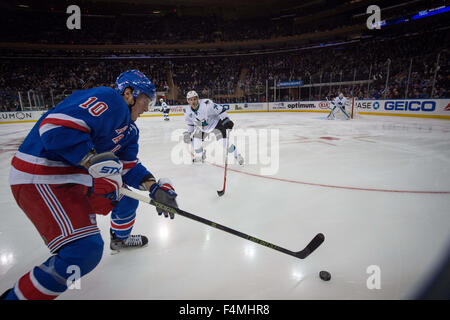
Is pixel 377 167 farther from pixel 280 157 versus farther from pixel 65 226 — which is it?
pixel 65 226

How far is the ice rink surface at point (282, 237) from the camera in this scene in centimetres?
147

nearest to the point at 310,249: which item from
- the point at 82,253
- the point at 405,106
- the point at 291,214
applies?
the point at 291,214

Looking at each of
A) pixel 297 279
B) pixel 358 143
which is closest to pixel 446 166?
pixel 358 143

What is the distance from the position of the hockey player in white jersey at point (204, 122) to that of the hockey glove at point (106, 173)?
300cm

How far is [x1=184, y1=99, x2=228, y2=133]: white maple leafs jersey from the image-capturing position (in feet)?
14.3

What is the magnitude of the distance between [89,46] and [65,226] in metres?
25.3

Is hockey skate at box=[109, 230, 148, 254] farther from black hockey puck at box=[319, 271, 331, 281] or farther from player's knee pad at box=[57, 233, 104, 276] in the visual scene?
black hockey puck at box=[319, 271, 331, 281]

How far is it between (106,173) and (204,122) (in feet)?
11.1

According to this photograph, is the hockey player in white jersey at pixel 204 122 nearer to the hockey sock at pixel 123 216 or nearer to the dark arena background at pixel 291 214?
the dark arena background at pixel 291 214

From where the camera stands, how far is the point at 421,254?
1.71 metres

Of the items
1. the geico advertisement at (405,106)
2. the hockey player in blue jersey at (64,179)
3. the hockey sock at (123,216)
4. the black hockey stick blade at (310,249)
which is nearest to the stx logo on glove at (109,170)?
the hockey player in blue jersey at (64,179)

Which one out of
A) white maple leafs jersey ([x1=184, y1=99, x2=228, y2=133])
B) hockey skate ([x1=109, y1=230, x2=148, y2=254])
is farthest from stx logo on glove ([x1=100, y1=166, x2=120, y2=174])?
white maple leafs jersey ([x1=184, y1=99, x2=228, y2=133])

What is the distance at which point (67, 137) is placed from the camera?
104 cm

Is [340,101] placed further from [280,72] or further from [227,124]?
[280,72]
